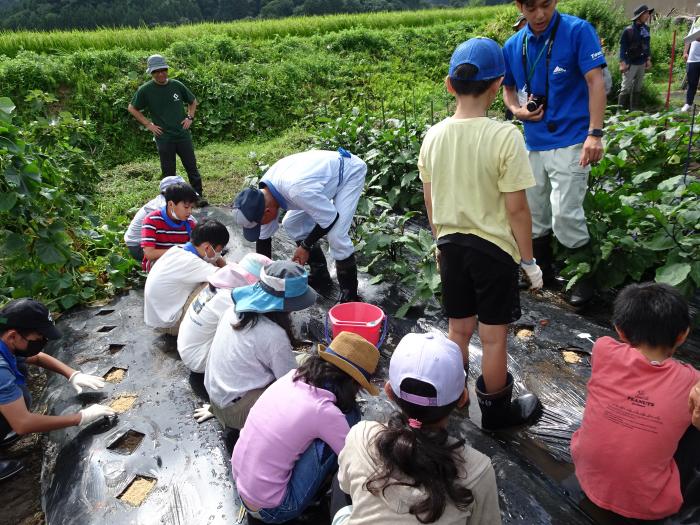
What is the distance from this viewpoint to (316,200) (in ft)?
10.4

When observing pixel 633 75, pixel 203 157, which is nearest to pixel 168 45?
pixel 203 157

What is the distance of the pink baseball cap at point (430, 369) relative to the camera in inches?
56.1

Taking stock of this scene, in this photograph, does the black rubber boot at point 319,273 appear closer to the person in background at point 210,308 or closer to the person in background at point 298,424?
the person in background at point 210,308

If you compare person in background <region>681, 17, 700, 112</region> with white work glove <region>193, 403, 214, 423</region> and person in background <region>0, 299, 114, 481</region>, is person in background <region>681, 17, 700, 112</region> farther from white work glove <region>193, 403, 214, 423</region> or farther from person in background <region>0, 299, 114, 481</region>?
person in background <region>0, 299, 114, 481</region>

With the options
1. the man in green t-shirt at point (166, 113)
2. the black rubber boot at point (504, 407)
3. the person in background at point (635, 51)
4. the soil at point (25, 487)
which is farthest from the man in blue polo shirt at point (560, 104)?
the person in background at point (635, 51)

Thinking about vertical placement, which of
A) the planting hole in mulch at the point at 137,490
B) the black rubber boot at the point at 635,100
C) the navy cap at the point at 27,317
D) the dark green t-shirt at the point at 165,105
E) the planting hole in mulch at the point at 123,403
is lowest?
the black rubber boot at the point at 635,100

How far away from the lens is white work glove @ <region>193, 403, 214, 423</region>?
8.21 ft

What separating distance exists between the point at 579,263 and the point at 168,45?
11.7 m

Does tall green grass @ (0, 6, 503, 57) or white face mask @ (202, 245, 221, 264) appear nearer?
white face mask @ (202, 245, 221, 264)

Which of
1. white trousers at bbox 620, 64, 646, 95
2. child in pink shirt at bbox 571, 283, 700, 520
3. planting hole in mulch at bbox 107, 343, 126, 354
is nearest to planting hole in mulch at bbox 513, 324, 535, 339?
child in pink shirt at bbox 571, 283, 700, 520

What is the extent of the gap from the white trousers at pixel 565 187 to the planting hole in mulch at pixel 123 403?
2.62 meters

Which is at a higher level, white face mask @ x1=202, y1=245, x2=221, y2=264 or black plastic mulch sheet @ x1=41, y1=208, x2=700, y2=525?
white face mask @ x1=202, y1=245, x2=221, y2=264

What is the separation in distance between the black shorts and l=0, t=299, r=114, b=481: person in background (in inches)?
71.7

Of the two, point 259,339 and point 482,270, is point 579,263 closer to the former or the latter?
point 482,270
